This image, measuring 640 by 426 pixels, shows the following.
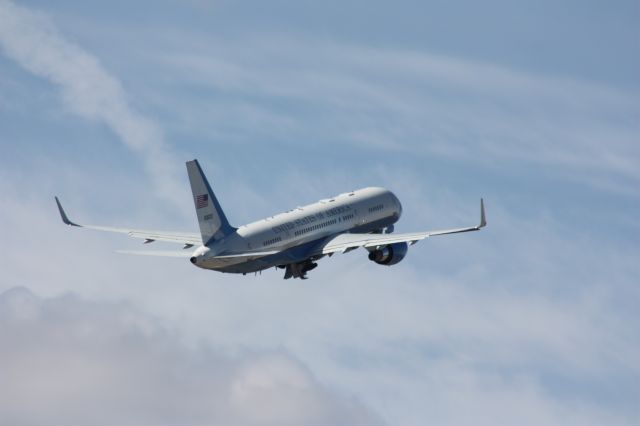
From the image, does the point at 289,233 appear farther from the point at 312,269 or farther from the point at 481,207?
the point at 481,207

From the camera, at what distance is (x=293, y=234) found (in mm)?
129875

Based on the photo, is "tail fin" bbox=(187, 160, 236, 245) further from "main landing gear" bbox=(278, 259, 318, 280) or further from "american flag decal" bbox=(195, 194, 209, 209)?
"main landing gear" bbox=(278, 259, 318, 280)

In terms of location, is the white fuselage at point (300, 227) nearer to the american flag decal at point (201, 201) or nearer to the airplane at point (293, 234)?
the airplane at point (293, 234)

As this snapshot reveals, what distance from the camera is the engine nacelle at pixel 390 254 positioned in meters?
135

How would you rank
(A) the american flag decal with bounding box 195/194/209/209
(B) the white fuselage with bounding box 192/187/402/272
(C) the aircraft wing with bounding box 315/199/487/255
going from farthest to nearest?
(C) the aircraft wing with bounding box 315/199/487/255
(B) the white fuselage with bounding box 192/187/402/272
(A) the american flag decal with bounding box 195/194/209/209

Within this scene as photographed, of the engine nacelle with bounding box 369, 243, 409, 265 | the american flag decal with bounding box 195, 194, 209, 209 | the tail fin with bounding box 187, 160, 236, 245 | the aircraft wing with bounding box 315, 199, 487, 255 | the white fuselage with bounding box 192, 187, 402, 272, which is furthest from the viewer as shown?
the engine nacelle with bounding box 369, 243, 409, 265

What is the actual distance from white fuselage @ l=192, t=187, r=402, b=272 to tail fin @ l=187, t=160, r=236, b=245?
0.72 metres

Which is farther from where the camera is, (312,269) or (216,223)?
(312,269)

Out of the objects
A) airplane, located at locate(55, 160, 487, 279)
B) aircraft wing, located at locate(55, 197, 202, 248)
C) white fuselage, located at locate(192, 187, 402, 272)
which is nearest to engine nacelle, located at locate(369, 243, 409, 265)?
airplane, located at locate(55, 160, 487, 279)

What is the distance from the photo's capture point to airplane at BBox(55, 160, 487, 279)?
403 feet

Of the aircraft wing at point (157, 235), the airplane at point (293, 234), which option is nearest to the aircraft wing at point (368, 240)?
the airplane at point (293, 234)

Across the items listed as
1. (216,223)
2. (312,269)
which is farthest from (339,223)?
(216,223)

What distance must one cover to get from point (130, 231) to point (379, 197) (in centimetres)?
2200

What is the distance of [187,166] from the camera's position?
A: 401 ft
